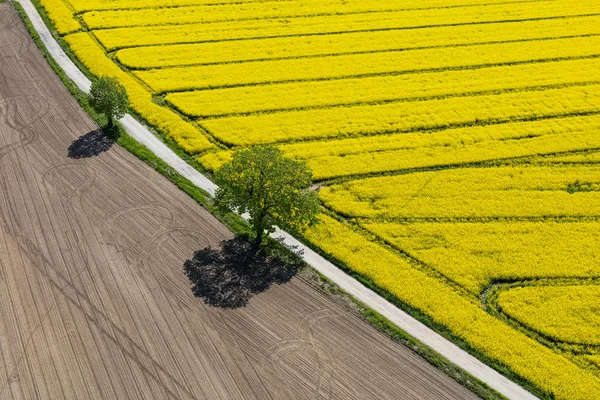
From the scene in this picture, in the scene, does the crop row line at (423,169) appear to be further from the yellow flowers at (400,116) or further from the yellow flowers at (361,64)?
the yellow flowers at (361,64)

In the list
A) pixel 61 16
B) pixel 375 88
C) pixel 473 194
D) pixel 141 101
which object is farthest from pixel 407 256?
pixel 61 16

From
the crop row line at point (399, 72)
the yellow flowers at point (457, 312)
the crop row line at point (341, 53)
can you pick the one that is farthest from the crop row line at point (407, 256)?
the crop row line at point (341, 53)

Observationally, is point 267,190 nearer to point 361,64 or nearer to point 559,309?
→ point 559,309

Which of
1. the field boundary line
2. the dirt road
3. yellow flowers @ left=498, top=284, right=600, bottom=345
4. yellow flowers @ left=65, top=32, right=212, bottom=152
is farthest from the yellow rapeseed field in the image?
the dirt road

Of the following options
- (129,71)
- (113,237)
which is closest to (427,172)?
(113,237)

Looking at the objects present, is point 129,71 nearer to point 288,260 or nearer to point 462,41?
point 288,260
